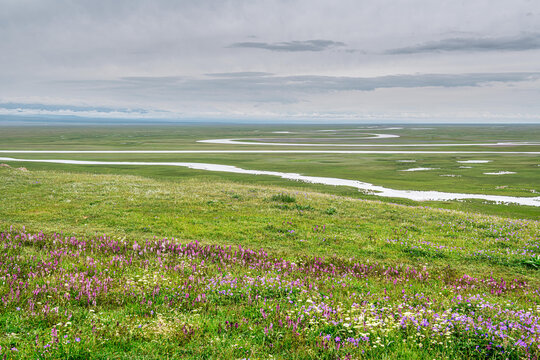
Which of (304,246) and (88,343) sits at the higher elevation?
(88,343)

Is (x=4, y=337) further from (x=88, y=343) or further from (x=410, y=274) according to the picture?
(x=410, y=274)

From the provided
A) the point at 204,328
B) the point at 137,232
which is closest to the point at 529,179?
the point at 137,232

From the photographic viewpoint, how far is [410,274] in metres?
11.4

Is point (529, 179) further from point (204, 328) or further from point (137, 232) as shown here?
point (204, 328)

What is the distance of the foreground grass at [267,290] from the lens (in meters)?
6.45

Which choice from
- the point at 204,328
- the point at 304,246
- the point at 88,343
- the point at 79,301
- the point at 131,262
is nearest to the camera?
the point at 88,343

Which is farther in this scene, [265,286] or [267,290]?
[265,286]

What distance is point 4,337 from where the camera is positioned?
6.29m

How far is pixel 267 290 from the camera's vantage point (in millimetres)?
8922

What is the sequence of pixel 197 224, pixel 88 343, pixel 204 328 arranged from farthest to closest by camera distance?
pixel 197 224
pixel 204 328
pixel 88 343

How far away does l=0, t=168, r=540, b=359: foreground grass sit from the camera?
645 centimetres

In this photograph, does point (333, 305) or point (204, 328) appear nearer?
point (204, 328)

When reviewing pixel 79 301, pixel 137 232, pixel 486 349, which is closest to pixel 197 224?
pixel 137 232

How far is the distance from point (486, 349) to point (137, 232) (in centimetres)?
1459
